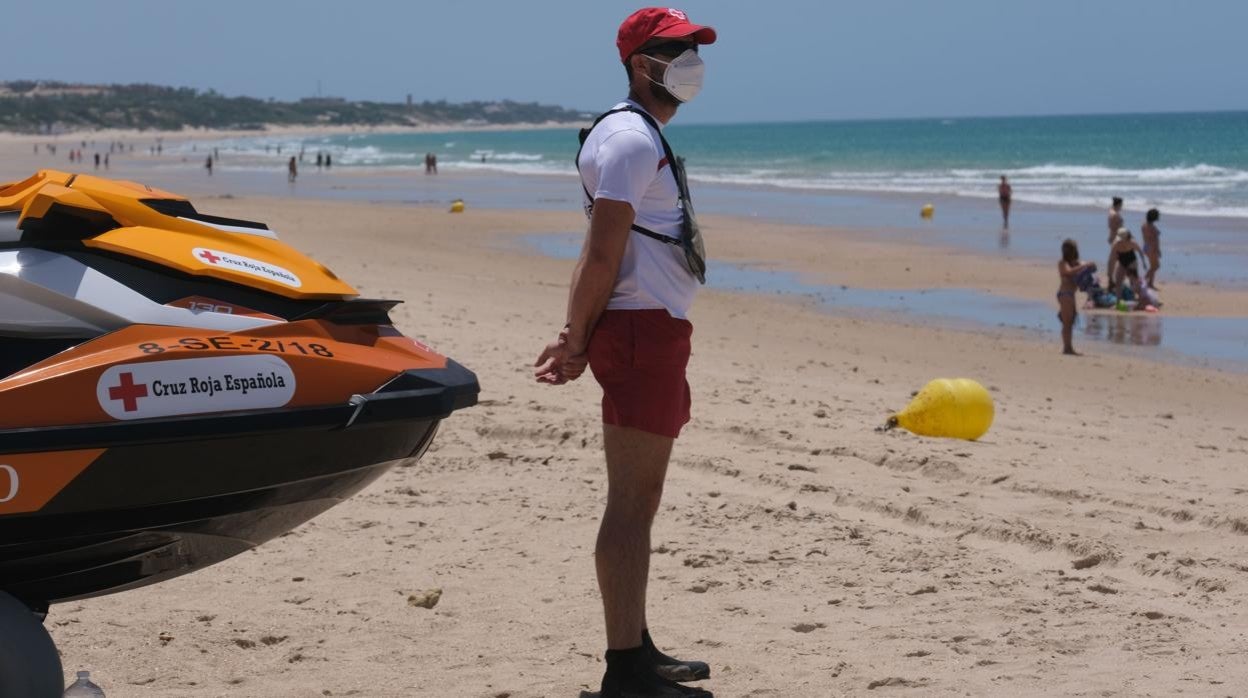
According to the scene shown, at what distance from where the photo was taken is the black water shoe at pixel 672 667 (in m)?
3.98

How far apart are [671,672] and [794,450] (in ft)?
10.4

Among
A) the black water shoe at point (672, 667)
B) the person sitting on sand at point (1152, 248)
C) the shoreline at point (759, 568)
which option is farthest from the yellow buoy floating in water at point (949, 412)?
the person sitting on sand at point (1152, 248)

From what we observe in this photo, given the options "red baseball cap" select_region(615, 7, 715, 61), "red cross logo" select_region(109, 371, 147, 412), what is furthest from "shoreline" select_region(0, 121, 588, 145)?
"red cross logo" select_region(109, 371, 147, 412)

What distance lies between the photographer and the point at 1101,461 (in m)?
7.20

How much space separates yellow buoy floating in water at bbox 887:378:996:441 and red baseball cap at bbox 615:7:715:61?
417cm

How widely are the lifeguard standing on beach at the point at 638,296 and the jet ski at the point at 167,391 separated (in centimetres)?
40

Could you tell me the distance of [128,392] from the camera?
3201mm

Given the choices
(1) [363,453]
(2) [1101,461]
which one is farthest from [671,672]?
(2) [1101,461]

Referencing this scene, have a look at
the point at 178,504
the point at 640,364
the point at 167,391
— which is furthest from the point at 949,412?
the point at 167,391

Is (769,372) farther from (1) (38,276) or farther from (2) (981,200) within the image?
(2) (981,200)

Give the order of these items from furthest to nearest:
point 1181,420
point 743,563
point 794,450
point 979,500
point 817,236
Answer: point 817,236, point 1181,420, point 794,450, point 979,500, point 743,563

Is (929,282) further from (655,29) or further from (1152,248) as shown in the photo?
(655,29)

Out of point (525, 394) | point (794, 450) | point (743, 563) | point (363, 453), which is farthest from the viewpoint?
point (525, 394)

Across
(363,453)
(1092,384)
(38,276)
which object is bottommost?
(1092,384)
